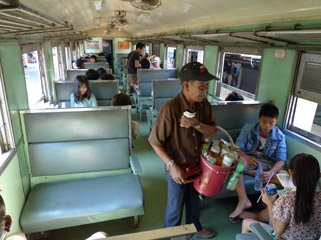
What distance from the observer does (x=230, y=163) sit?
6.42 ft

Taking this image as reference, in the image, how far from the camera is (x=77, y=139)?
3.10m

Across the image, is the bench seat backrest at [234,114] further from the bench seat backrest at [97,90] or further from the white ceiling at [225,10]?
the bench seat backrest at [97,90]

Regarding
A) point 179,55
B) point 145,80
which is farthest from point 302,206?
point 179,55

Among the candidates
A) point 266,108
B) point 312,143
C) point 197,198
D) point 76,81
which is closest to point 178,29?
point 76,81

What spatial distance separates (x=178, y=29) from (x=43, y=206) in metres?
5.57

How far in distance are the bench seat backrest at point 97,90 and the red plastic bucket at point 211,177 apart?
3.53 meters

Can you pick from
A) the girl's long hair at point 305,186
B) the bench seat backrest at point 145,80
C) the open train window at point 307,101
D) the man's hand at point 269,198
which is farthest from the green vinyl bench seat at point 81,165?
the bench seat backrest at point 145,80

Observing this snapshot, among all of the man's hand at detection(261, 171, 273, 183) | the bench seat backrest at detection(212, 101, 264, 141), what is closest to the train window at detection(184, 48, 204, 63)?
the bench seat backrest at detection(212, 101, 264, 141)

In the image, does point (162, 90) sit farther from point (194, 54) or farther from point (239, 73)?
point (194, 54)

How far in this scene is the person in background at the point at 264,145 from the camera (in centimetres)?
315

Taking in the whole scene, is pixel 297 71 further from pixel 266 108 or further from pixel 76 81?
pixel 76 81

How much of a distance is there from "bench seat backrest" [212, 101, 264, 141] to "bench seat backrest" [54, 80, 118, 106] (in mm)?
2465

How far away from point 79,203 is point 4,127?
1113 mm

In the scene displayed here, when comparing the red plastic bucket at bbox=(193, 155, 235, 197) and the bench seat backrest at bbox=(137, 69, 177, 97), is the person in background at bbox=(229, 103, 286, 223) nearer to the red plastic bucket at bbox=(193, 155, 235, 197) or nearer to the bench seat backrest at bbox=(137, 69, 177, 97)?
the red plastic bucket at bbox=(193, 155, 235, 197)
